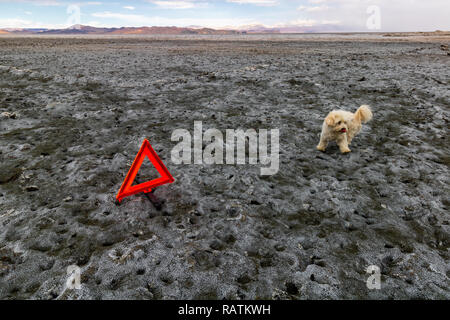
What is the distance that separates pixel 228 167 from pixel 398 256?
4.55m

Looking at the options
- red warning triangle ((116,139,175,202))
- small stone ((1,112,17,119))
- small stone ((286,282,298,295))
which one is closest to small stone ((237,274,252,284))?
small stone ((286,282,298,295))

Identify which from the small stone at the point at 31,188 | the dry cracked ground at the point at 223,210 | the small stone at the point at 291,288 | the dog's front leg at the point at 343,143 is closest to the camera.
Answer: the small stone at the point at 291,288

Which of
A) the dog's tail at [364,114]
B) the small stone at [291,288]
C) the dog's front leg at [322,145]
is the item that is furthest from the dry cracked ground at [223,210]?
the dog's tail at [364,114]

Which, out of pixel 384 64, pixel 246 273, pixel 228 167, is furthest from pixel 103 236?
pixel 384 64

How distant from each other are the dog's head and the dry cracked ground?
108 centimetres

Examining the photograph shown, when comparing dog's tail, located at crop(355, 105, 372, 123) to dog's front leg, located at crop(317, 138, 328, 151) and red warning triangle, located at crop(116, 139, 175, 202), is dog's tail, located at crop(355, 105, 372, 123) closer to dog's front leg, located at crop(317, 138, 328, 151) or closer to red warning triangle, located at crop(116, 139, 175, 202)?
dog's front leg, located at crop(317, 138, 328, 151)

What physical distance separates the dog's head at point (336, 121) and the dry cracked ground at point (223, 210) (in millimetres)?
1080

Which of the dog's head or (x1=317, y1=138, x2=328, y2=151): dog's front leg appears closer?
the dog's head

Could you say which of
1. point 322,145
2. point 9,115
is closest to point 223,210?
point 322,145

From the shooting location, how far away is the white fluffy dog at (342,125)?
7508 millimetres

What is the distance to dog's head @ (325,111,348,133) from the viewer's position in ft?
24.4

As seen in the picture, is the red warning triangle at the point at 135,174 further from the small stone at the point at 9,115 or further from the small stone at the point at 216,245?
the small stone at the point at 9,115

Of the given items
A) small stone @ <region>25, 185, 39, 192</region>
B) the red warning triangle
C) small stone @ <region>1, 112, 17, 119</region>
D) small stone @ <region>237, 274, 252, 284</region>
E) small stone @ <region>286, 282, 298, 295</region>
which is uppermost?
small stone @ <region>1, 112, 17, 119</region>
